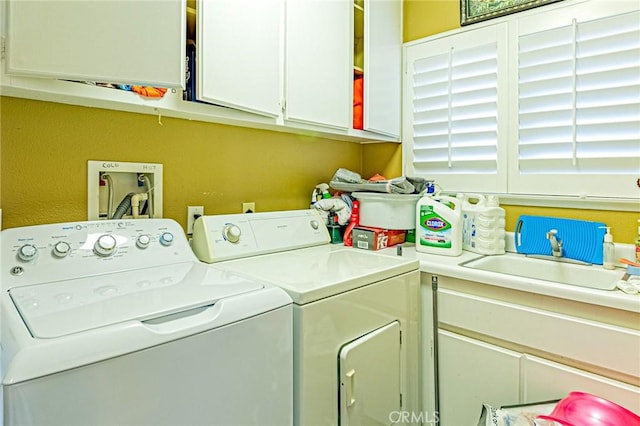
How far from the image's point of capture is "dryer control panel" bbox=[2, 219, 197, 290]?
3.51 ft

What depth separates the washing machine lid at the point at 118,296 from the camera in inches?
30.7

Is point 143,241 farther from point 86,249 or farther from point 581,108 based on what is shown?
point 581,108

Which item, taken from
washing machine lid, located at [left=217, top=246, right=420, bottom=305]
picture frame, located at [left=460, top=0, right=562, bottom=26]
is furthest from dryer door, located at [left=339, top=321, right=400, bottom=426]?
picture frame, located at [left=460, top=0, right=562, bottom=26]

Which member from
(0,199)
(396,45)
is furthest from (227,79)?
(396,45)

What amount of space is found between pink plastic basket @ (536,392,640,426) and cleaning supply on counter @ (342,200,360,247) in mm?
1060

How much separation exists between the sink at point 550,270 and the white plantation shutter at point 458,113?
39 centimetres

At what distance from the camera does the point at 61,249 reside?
1.13 meters

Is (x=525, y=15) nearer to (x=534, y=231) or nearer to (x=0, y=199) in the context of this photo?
(x=534, y=231)

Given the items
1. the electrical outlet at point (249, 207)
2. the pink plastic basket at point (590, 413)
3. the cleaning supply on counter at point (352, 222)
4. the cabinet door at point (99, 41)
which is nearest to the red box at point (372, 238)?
the cleaning supply on counter at point (352, 222)

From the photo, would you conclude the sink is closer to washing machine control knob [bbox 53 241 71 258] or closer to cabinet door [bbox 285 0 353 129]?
cabinet door [bbox 285 0 353 129]

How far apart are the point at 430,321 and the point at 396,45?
1557 millimetres

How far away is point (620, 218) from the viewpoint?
62.7 inches

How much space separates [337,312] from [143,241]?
2.33 ft

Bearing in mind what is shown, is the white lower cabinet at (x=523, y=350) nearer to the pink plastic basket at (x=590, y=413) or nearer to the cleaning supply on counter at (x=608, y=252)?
the pink plastic basket at (x=590, y=413)
